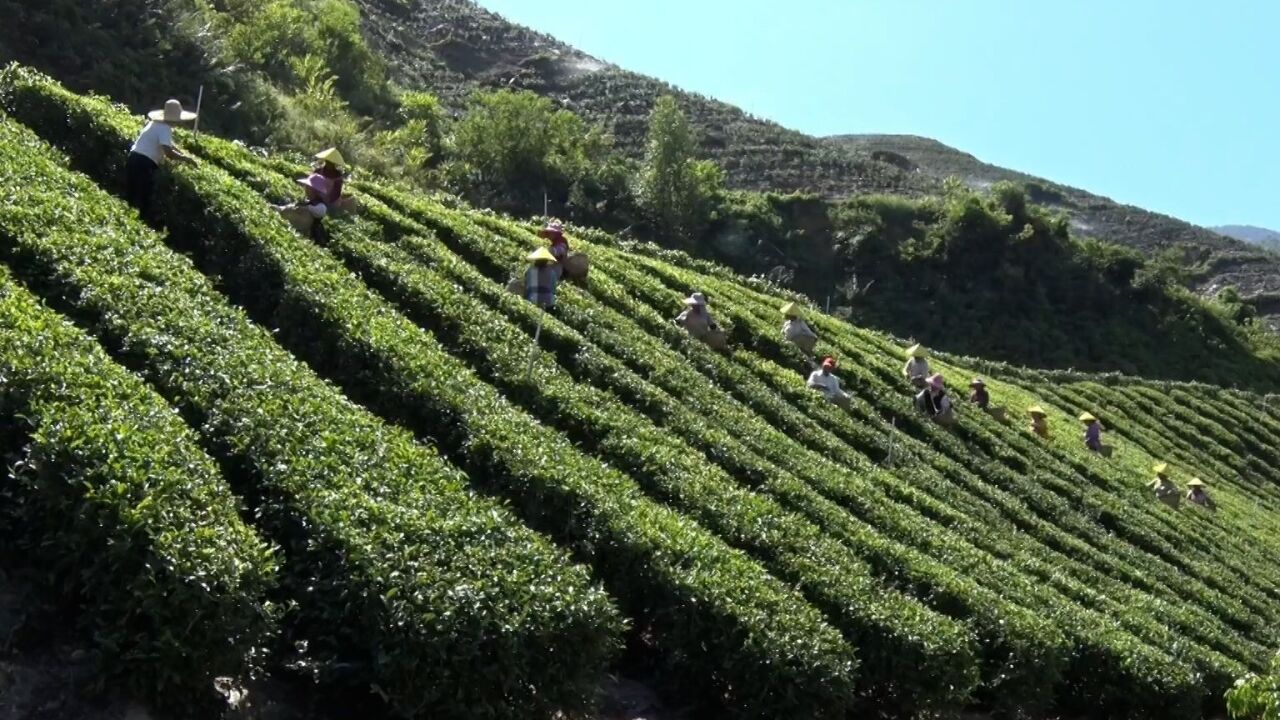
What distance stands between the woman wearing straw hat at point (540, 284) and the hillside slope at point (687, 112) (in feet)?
167

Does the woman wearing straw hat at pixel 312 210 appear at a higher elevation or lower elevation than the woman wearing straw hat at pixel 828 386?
higher

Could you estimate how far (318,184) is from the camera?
1623 centimetres

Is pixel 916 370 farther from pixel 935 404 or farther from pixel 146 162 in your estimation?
pixel 146 162

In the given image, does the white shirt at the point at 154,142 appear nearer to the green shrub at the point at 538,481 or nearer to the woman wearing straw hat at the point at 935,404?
the green shrub at the point at 538,481

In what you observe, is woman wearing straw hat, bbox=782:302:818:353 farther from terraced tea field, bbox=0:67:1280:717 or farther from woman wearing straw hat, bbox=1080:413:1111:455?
woman wearing straw hat, bbox=1080:413:1111:455

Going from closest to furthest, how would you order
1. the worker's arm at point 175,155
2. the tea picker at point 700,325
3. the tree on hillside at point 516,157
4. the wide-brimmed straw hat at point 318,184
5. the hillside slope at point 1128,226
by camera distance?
1. the worker's arm at point 175,155
2. the wide-brimmed straw hat at point 318,184
3. the tea picker at point 700,325
4. the tree on hillside at point 516,157
5. the hillside slope at point 1128,226

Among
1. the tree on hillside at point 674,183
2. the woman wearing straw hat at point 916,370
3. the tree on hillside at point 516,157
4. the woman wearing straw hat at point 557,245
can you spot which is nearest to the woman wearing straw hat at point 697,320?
the woman wearing straw hat at point 557,245

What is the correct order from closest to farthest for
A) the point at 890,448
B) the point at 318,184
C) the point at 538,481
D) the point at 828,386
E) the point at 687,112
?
1. the point at 538,481
2. the point at 318,184
3. the point at 890,448
4. the point at 828,386
5. the point at 687,112

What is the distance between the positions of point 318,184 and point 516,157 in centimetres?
3941

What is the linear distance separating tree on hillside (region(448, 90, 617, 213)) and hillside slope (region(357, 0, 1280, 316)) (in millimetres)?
12941

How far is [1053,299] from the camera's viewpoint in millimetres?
56375

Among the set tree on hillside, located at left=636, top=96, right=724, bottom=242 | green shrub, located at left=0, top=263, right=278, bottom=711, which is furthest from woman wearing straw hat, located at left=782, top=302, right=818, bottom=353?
tree on hillside, located at left=636, top=96, right=724, bottom=242

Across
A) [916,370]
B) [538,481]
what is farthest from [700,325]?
[538,481]

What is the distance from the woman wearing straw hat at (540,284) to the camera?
16641mm
